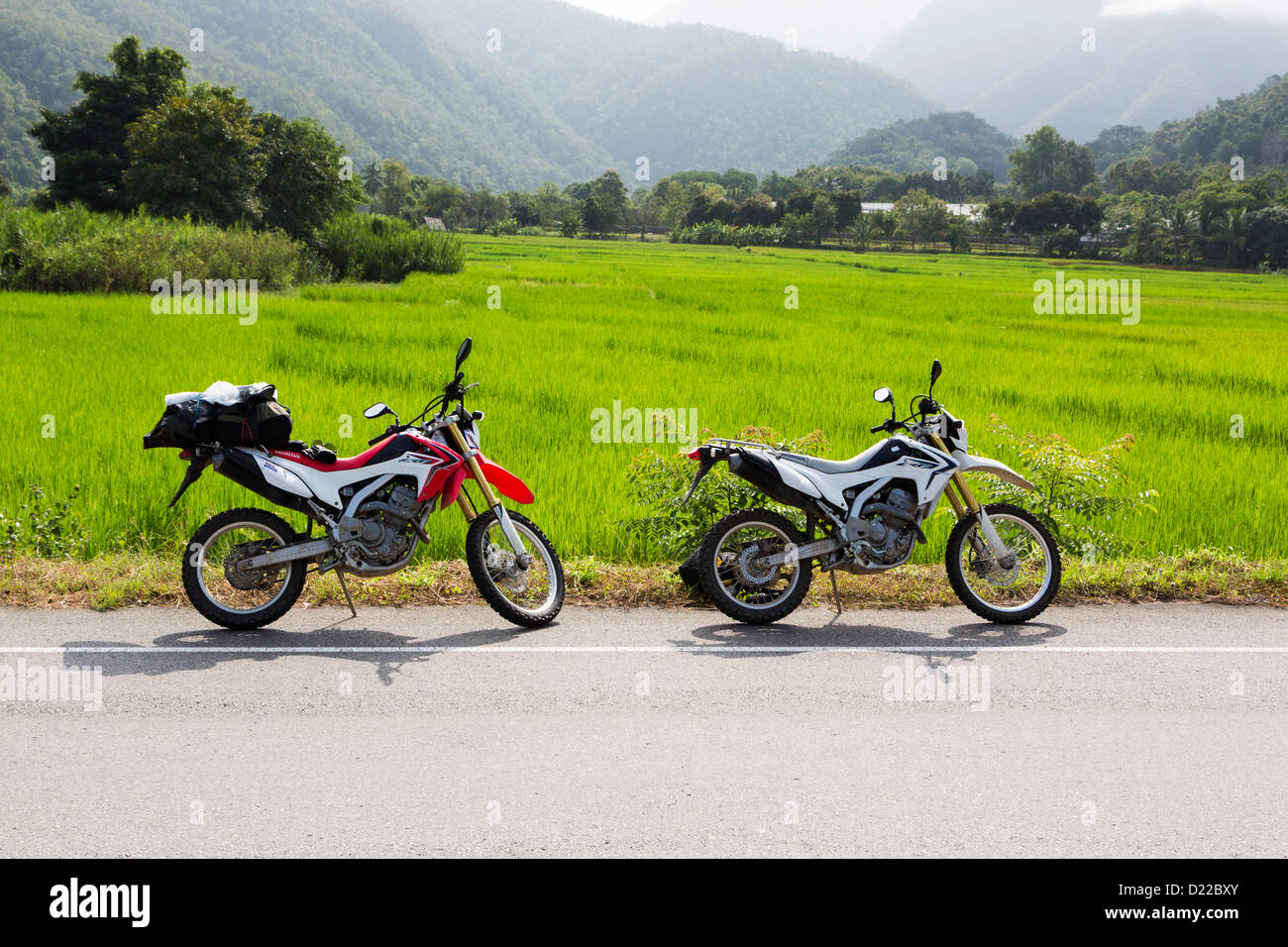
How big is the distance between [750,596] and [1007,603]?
5.24ft

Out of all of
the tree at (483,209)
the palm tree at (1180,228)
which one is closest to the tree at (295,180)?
the palm tree at (1180,228)

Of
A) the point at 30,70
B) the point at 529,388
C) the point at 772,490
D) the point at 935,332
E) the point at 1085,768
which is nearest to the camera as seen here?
the point at 1085,768

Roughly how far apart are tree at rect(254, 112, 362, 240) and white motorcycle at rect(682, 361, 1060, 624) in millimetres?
35970

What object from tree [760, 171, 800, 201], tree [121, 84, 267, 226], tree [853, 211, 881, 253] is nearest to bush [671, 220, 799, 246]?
tree [853, 211, 881, 253]

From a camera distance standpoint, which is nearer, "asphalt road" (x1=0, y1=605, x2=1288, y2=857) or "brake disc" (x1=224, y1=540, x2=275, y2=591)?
"asphalt road" (x1=0, y1=605, x2=1288, y2=857)

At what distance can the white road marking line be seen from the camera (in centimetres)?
517

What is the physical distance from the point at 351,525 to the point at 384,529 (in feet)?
0.61

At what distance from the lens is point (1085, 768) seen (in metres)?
3.89

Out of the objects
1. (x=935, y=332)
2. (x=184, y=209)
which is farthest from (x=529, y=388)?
(x=184, y=209)

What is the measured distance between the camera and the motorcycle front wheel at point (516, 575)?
18.6 ft

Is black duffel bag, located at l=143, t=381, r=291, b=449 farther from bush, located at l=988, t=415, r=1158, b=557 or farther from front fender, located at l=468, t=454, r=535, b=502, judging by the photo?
bush, located at l=988, t=415, r=1158, b=557

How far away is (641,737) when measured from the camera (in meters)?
4.17
